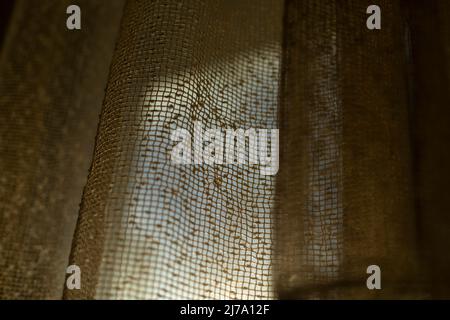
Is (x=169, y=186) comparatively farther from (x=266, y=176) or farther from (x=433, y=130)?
(x=433, y=130)

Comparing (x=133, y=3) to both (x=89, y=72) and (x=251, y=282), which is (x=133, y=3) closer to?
(x=89, y=72)

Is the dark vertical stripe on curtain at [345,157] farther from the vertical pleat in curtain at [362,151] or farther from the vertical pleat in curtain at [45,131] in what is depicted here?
the vertical pleat in curtain at [45,131]

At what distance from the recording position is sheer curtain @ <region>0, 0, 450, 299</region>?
0.39m

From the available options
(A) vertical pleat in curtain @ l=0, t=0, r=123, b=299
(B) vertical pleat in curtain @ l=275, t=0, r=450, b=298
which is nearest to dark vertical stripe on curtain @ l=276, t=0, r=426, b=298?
(B) vertical pleat in curtain @ l=275, t=0, r=450, b=298

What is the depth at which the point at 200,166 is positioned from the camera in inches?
16.6

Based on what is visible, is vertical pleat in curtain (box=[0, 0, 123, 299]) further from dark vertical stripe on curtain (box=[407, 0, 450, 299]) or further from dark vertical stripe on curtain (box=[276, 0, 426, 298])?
dark vertical stripe on curtain (box=[407, 0, 450, 299])

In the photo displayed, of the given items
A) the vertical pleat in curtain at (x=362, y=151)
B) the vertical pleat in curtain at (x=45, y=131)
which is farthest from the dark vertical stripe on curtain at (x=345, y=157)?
the vertical pleat in curtain at (x=45, y=131)

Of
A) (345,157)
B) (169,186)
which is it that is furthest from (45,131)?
(345,157)

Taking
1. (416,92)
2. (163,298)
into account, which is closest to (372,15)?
(416,92)

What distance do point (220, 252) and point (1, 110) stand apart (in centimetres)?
32

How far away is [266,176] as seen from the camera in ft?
1.45

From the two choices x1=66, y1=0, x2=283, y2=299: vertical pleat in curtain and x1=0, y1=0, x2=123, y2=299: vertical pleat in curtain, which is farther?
x1=0, y1=0, x2=123, y2=299: vertical pleat in curtain
